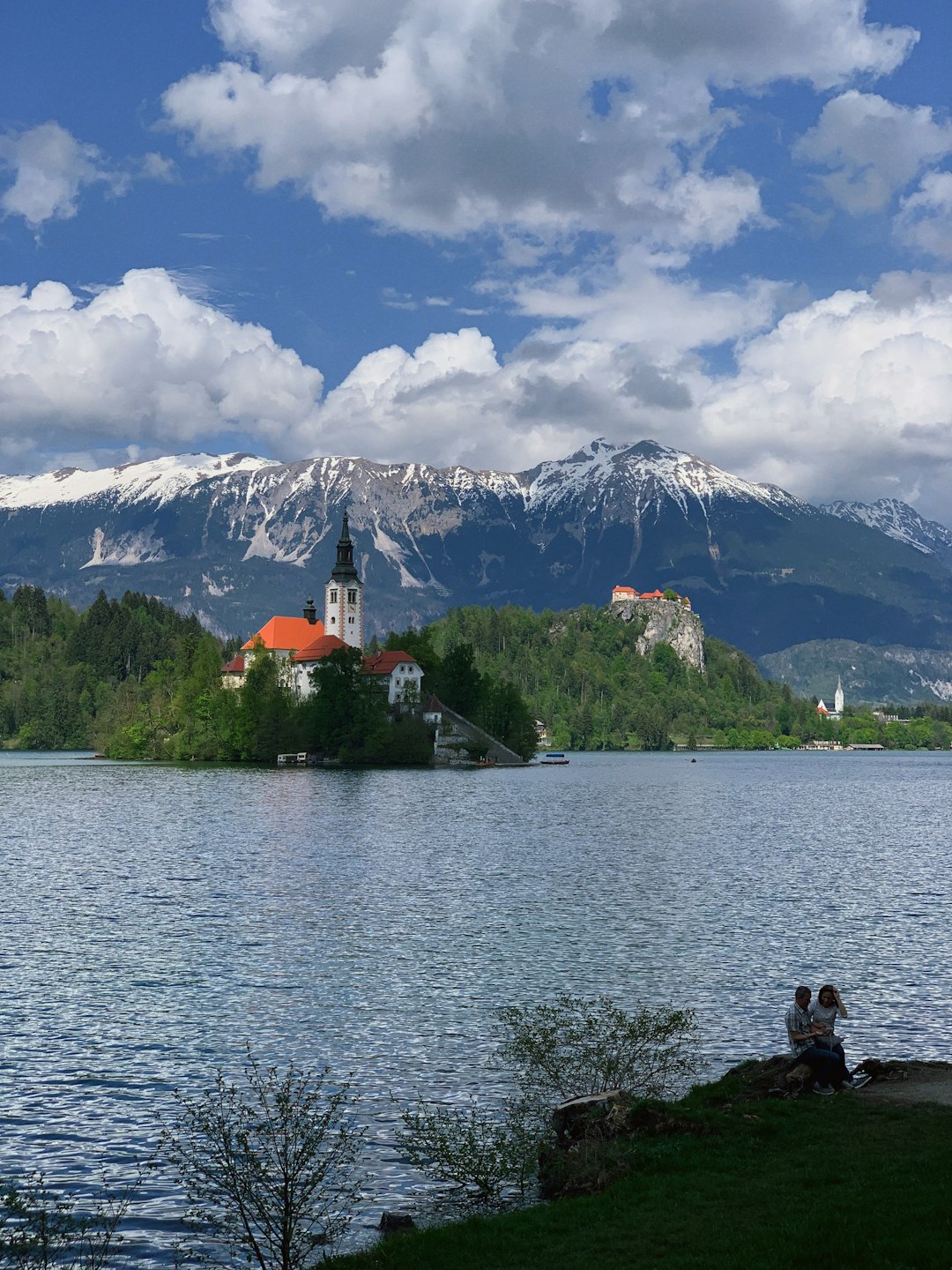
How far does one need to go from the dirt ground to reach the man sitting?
52 cm

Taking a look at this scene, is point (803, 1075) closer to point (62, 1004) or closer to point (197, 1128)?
point (197, 1128)

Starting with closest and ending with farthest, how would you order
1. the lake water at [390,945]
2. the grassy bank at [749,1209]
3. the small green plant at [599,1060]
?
the grassy bank at [749,1209] < the small green plant at [599,1060] < the lake water at [390,945]

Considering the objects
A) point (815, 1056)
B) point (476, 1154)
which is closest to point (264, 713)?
point (815, 1056)

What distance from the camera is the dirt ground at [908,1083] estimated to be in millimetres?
24734

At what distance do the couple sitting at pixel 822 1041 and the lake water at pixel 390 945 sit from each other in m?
4.45

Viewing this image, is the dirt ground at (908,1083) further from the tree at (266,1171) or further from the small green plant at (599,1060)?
the tree at (266,1171)

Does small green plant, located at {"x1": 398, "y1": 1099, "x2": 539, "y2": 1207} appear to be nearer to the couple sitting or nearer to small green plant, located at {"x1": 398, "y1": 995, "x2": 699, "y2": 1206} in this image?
small green plant, located at {"x1": 398, "y1": 995, "x2": 699, "y2": 1206}

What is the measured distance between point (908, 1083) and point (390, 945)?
1001 inches

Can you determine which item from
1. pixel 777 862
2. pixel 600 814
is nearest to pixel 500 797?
pixel 600 814

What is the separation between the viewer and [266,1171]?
22594 millimetres

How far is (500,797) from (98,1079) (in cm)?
11065

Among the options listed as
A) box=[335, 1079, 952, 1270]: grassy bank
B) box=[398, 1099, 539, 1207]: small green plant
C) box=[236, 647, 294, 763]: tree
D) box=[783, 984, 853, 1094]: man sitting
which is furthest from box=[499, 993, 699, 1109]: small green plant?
box=[236, 647, 294, 763]: tree

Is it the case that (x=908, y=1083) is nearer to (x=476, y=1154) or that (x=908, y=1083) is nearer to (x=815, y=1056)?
(x=815, y=1056)

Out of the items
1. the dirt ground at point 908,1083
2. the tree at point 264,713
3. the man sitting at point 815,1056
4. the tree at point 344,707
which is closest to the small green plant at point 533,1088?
the man sitting at point 815,1056
